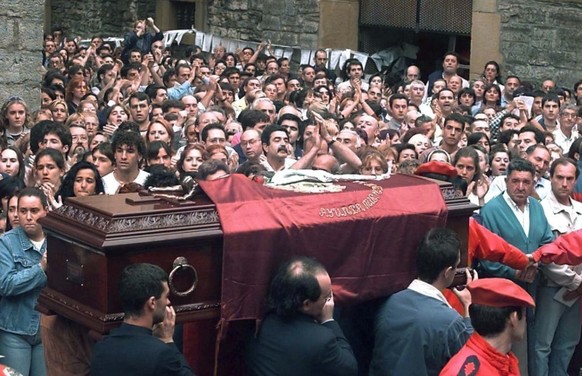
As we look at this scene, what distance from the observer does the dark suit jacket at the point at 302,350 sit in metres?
5.41

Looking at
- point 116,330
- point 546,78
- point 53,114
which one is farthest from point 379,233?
point 546,78

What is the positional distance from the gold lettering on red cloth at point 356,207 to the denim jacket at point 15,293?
5.93 feet

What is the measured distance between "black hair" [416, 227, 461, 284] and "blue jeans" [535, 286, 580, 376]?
2.56 metres

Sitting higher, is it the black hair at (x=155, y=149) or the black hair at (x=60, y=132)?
the black hair at (x=60, y=132)

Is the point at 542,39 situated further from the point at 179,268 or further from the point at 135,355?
the point at 135,355

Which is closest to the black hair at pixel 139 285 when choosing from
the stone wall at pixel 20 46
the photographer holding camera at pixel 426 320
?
the photographer holding camera at pixel 426 320

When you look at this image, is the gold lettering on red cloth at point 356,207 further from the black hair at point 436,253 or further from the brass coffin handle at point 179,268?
the brass coffin handle at point 179,268

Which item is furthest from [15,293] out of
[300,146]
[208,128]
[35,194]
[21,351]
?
[300,146]

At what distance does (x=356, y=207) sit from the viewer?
579cm

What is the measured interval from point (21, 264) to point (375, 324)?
197 centimetres

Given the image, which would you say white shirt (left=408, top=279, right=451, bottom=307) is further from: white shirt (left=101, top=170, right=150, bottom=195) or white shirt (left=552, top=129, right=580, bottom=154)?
white shirt (left=552, top=129, right=580, bottom=154)

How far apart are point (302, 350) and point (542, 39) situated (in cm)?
1396

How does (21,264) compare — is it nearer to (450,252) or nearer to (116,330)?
(116,330)

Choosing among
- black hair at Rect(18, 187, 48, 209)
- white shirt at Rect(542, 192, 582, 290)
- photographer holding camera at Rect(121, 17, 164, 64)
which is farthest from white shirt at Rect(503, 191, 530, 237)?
photographer holding camera at Rect(121, 17, 164, 64)
